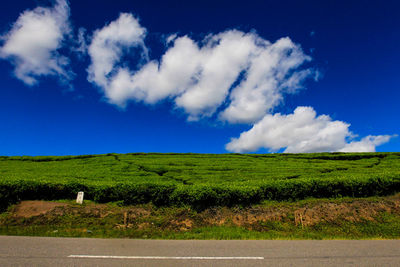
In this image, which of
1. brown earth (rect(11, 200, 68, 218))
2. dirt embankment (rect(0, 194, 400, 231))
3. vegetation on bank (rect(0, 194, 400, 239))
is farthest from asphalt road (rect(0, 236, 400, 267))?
brown earth (rect(11, 200, 68, 218))

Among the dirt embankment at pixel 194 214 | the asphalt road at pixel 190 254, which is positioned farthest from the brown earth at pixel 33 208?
the asphalt road at pixel 190 254

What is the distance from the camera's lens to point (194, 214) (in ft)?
45.4

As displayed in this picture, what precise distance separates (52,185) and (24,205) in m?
1.95

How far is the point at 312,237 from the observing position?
11.0 m

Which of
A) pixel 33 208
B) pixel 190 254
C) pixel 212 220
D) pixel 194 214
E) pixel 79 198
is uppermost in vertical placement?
pixel 79 198

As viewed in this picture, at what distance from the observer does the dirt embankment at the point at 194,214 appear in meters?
13.0

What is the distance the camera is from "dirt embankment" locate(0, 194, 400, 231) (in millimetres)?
13023

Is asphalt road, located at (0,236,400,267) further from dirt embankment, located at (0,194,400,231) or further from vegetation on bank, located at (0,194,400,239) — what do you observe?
dirt embankment, located at (0,194,400,231)

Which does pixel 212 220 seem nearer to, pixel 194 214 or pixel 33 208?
pixel 194 214

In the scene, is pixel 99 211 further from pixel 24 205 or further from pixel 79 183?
pixel 24 205

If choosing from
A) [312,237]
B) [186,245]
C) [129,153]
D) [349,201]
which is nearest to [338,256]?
[312,237]

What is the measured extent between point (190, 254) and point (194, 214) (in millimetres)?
6622

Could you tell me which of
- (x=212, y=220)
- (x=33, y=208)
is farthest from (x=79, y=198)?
(x=212, y=220)

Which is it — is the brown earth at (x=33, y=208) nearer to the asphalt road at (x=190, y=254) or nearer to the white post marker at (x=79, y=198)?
the white post marker at (x=79, y=198)
